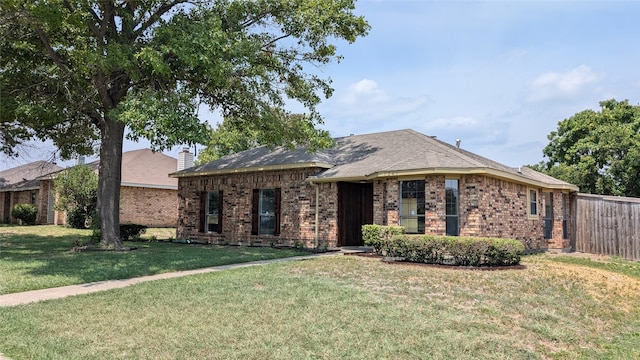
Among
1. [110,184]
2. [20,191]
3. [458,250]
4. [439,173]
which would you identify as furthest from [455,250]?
[20,191]

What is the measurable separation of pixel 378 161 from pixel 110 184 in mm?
8660

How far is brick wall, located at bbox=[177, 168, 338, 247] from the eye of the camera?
→ 50.8 feet

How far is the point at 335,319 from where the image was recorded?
5.92m

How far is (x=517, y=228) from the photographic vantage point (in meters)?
14.6

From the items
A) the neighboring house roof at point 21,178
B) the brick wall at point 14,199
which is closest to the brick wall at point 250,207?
the neighboring house roof at point 21,178

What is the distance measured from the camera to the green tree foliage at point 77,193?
2352 centimetres

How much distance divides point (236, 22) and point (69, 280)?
9.35 meters

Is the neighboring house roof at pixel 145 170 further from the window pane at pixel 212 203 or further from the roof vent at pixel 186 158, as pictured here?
the window pane at pixel 212 203

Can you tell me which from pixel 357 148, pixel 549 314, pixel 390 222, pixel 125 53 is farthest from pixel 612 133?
pixel 125 53

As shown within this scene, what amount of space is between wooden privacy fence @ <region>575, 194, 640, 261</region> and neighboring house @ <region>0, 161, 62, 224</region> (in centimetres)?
2922

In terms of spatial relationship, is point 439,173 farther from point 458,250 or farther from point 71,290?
Answer: point 71,290

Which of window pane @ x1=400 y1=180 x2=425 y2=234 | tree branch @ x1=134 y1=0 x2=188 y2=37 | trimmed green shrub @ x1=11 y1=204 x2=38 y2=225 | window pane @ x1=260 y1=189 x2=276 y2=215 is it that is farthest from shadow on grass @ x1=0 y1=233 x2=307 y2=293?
trimmed green shrub @ x1=11 y1=204 x2=38 y2=225

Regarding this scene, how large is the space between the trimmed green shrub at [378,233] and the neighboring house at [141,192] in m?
16.3

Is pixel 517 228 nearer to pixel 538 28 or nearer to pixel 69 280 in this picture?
pixel 538 28
